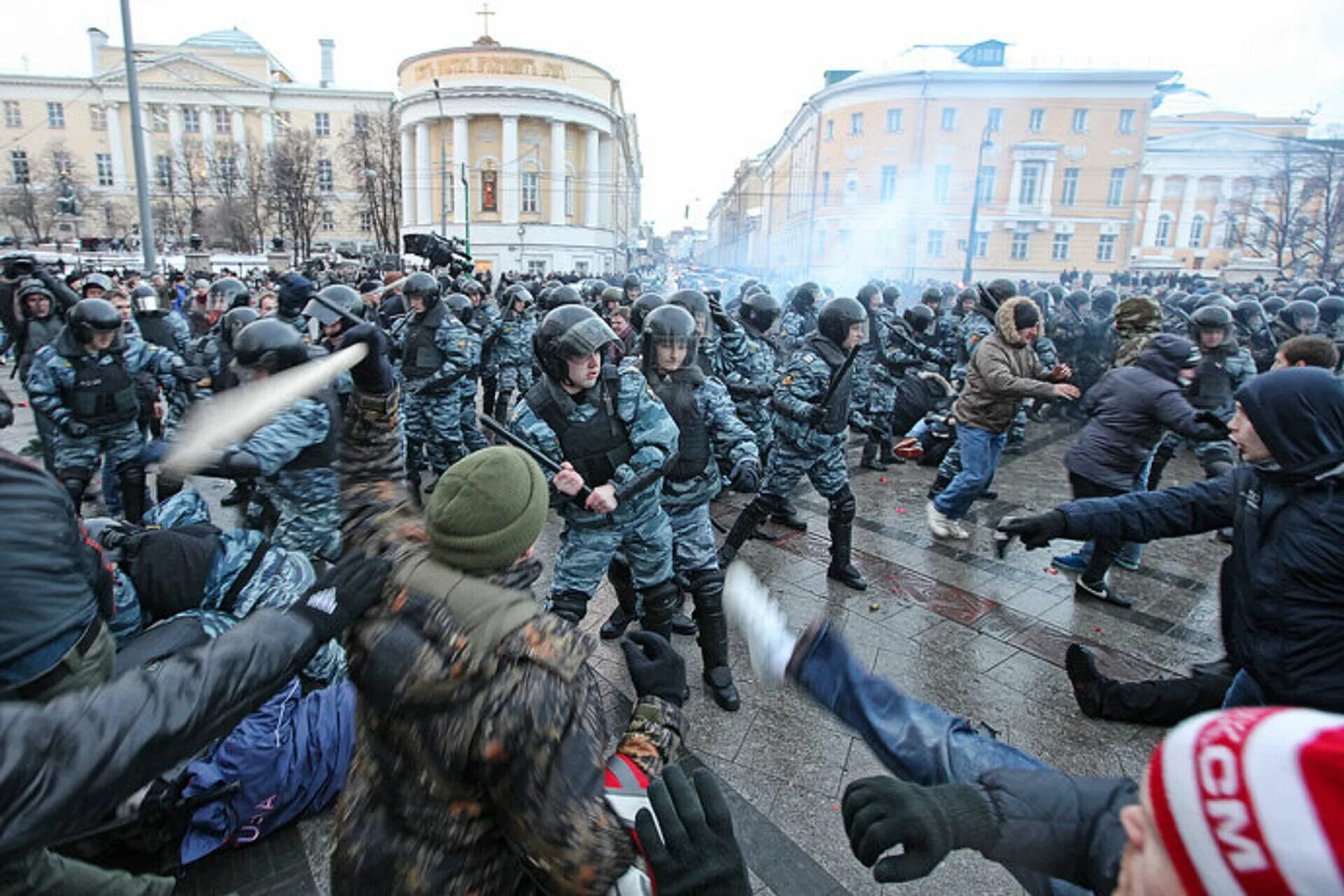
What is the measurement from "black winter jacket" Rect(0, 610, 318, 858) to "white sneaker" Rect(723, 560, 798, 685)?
4.34 feet

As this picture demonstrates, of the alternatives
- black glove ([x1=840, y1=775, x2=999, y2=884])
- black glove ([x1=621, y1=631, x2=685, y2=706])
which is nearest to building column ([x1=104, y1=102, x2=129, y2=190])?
black glove ([x1=621, y1=631, x2=685, y2=706])

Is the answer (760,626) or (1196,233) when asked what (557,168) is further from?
(760,626)

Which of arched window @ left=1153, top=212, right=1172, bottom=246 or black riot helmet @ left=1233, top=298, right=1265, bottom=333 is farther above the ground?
arched window @ left=1153, top=212, right=1172, bottom=246

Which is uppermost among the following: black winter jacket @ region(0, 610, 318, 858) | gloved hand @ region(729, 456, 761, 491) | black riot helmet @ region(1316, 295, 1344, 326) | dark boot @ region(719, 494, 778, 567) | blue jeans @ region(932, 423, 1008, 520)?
black riot helmet @ region(1316, 295, 1344, 326)

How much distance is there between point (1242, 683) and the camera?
275cm

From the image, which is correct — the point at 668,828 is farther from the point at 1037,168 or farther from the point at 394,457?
the point at 1037,168

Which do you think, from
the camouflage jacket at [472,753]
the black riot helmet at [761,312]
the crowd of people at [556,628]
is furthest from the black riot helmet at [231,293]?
the camouflage jacket at [472,753]

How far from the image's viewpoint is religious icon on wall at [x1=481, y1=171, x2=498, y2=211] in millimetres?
53406

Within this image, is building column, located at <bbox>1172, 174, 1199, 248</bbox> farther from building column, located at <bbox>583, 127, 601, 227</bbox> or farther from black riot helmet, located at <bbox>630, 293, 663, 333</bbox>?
black riot helmet, located at <bbox>630, 293, 663, 333</bbox>

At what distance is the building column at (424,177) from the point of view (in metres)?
54.4

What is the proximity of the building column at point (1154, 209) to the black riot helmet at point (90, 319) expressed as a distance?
72.5m

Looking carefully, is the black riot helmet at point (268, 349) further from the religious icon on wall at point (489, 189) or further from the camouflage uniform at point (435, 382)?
the religious icon on wall at point (489, 189)

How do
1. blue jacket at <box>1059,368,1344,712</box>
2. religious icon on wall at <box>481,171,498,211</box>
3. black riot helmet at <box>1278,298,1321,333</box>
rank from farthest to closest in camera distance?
religious icon on wall at <box>481,171,498,211</box> < black riot helmet at <box>1278,298,1321,333</box> < blue jacket at <box>1059,368,1344,712</box>

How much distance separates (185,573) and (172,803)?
34.7 inches
